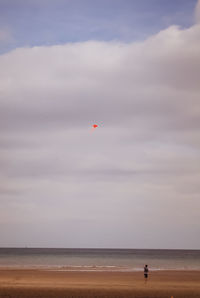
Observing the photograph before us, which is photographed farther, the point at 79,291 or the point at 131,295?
the point at 79,291

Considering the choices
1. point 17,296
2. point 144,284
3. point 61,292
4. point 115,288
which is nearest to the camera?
point 17,296

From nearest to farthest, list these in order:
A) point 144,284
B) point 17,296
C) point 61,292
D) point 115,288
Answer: point 17,296, point 61,292, point 115,288, point 144,284

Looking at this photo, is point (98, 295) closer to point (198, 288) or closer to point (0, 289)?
point (0, 289)

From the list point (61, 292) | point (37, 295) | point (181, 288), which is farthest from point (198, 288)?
point (37, 295)

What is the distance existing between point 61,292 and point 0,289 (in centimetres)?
423

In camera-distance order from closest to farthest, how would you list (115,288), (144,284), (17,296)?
1. (17,296)
2. (115,288)
3. (144,284)

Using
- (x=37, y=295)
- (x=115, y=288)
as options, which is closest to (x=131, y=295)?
(x=115, y=288)

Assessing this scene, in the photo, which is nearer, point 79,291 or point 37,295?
point 37,295

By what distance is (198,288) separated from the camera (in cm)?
2641

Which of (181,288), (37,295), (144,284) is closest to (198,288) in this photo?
(181,288)

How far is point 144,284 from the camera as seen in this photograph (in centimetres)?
2766

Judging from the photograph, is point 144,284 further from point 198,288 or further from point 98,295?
point 98,295

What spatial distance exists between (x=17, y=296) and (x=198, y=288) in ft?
45.2

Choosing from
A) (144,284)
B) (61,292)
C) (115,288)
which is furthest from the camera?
(144,284)
